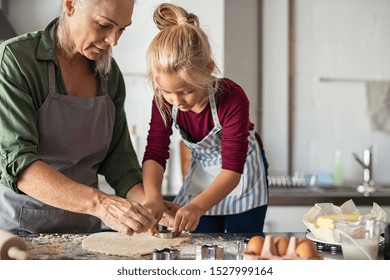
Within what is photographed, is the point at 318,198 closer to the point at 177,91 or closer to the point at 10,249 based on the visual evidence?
the point at 177,91

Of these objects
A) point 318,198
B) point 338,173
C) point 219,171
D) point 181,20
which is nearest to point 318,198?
point 318,198

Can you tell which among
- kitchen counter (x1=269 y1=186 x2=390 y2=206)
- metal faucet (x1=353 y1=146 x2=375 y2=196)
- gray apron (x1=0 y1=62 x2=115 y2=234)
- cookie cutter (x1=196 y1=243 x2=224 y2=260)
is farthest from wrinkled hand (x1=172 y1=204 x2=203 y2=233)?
metal faucet (x1=353 y1=146 x2=375 y2=196)

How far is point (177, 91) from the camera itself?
4.25 feet

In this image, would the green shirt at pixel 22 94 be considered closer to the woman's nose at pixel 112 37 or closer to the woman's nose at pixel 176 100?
the woman's nose at pixel 112 37

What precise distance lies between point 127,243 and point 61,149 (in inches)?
11.4

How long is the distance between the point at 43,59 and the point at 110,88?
20 centimetres

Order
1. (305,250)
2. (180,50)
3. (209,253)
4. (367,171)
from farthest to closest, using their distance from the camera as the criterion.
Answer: (367,171) < (180,50) < (209,253) < (305,250)

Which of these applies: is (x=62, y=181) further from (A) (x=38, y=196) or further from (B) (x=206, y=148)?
(B) (x=206, y=148)

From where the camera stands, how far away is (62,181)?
47.1 inches

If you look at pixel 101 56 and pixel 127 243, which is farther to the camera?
pixel 101 56

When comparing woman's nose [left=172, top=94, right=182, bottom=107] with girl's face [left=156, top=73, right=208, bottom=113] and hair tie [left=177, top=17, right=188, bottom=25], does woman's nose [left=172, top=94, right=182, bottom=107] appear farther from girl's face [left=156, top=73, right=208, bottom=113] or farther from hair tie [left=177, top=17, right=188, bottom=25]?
hair tie [left=177, top=17, right=188, bottom=25]

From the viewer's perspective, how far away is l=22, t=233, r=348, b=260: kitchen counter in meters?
1.09

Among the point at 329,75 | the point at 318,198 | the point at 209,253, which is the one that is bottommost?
the point at 318,198
